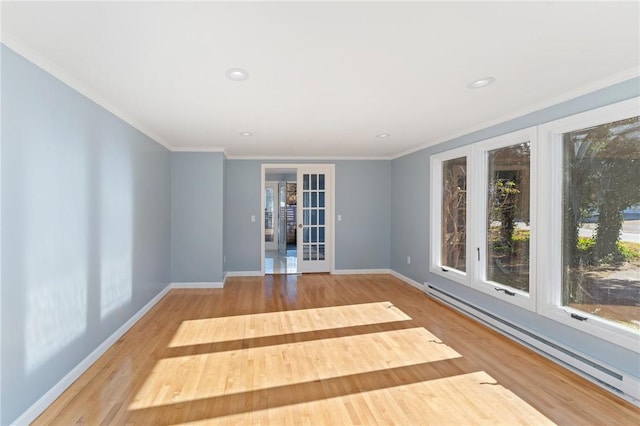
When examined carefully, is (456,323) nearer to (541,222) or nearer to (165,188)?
(541,222)

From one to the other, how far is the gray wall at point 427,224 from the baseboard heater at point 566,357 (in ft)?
0.22

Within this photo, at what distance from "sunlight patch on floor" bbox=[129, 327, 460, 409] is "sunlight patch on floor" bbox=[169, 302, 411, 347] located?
1.23ft

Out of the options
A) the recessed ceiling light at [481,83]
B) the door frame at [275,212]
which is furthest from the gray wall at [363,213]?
the recessed ceiling light at [481,83]

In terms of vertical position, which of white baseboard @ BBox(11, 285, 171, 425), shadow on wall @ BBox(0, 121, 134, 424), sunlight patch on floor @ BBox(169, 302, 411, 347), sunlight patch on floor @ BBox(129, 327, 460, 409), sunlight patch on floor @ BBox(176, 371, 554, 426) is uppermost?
shadow on wall @ BBox(0, 121, 134, 424)

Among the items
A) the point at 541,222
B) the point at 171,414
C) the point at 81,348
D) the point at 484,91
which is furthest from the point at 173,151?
the point at 541,222

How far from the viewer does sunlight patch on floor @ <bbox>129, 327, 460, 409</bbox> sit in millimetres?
2414

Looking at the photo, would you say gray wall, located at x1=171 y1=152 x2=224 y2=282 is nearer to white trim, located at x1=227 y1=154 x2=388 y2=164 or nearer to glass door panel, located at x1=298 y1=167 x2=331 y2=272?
white trim, located at x1=227 y1=154 x2=388 y2=164

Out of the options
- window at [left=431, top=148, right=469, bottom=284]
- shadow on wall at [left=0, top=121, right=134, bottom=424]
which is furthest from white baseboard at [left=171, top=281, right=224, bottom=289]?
window at [left=431, top=148, right=469, bottom=284]

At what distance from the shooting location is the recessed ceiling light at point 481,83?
248cm

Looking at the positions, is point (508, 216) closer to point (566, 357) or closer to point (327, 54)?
point (566, 357)

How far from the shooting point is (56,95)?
2.32 m

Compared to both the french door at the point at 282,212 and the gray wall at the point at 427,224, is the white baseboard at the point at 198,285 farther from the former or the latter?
the french door at the point at 282,212

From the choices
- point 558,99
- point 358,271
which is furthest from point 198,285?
point 558,99

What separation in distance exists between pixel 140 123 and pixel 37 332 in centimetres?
251
